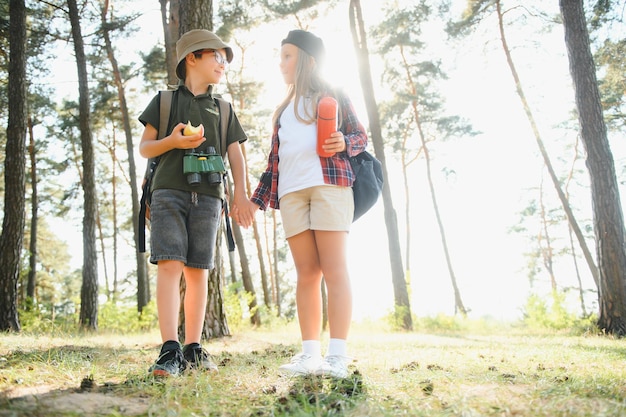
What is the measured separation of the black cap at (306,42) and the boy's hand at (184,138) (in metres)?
0.82

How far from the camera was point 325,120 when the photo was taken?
2889mm

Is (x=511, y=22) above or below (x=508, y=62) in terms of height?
above

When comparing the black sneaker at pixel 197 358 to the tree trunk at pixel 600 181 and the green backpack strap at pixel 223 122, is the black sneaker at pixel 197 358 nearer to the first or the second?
the green backpack strap at pixel 223 122

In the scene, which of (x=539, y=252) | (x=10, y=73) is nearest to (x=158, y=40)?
(x=10, y=73)

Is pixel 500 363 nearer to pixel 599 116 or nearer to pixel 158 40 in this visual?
pixel 599 116

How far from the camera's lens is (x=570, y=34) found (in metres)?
7.65

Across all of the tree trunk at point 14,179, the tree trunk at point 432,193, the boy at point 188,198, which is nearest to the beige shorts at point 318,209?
the boy at point 188,198

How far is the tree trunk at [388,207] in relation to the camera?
10.7m

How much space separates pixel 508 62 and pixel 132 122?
11499 mm

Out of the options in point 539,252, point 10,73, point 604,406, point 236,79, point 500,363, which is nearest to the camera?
point 604,406

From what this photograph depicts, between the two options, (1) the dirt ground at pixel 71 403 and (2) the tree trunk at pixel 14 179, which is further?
(2) the tree trunk at pixel 14 179

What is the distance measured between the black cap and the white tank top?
0.32m

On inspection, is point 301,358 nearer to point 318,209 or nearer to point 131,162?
point 318,209

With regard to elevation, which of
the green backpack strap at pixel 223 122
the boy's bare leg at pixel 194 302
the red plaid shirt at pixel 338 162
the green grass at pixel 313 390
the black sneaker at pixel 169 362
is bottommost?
the green grass at pixel 313 390
